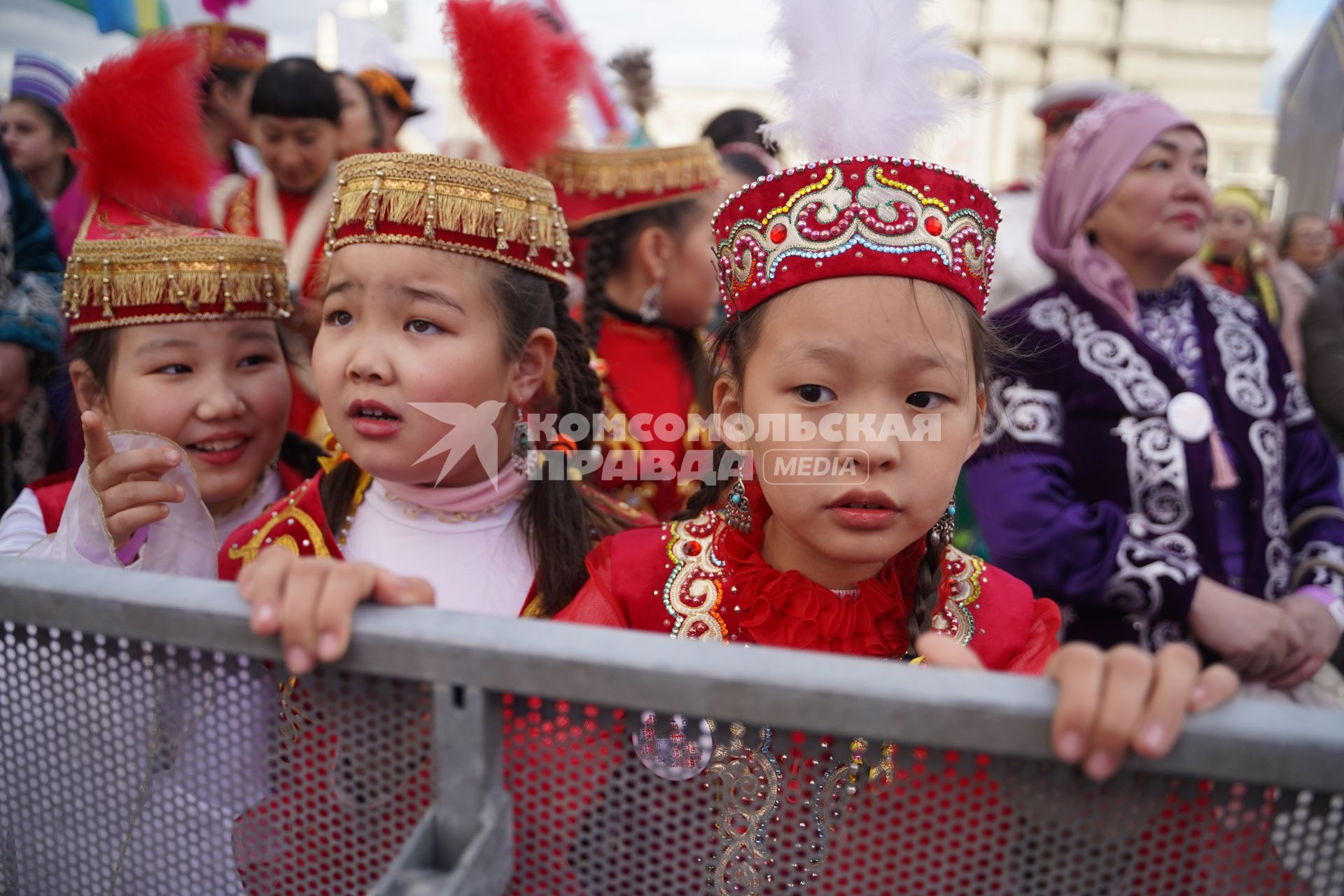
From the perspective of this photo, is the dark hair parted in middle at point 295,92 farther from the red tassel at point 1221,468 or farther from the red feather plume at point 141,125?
the red tassel at point 1221,468

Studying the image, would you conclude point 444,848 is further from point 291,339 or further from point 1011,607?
point 291,339

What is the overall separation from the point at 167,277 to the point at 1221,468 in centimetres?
250

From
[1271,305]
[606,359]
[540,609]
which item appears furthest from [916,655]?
[1271,305]

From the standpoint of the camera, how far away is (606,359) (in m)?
3.17

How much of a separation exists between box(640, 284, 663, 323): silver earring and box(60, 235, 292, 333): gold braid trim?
1.50 m

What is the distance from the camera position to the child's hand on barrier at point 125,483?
1636 millimetres

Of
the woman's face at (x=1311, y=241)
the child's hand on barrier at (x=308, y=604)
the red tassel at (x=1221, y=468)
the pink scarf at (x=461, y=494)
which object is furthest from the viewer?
the woman's face at (x=1311, y=241)

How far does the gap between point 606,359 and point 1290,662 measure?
215 centimetres

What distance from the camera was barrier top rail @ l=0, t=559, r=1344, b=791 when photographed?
626 mm

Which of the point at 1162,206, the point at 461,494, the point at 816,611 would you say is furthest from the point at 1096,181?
the point at 461,494

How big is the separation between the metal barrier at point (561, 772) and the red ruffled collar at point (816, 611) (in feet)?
1.52

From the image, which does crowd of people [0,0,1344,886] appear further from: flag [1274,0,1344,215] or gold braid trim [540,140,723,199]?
flag [1274,0,1344,215]

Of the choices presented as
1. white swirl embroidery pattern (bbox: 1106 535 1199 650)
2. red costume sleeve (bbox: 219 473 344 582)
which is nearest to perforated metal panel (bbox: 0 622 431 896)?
red costume sleeve (bbox: 219 473 344 582)

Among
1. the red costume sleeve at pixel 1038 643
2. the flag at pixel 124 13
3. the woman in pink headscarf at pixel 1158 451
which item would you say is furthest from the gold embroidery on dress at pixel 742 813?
the flag at pixel 124 13
